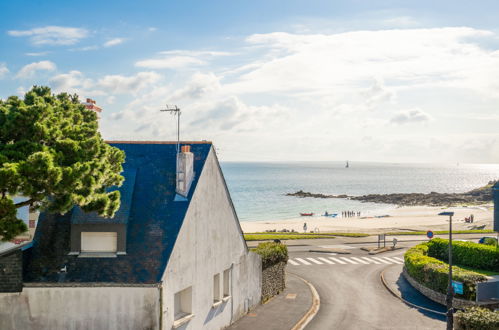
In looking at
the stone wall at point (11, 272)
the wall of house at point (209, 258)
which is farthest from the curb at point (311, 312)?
the stone wall at point (11, 272)

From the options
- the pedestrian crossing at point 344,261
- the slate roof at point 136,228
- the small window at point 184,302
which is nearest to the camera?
the slate roof at point 136,228

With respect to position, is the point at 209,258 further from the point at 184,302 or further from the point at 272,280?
the point at 272,280

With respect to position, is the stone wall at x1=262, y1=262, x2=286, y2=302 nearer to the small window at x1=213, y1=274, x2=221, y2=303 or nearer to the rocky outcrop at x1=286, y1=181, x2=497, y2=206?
the small window at x1=213, y1=274, x2=221, y2=303

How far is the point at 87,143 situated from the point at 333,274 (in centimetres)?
2867

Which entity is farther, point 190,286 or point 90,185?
point 190,286

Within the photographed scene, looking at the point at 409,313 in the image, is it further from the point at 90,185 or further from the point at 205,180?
the point at 90,185

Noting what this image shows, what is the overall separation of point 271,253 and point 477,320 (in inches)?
531

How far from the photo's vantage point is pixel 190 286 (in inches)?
809

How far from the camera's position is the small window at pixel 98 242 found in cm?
1950

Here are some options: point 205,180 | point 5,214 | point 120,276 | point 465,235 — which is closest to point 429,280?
point 205,180

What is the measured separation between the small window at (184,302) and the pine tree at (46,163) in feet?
16.4

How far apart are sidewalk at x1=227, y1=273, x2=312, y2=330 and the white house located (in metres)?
1.63

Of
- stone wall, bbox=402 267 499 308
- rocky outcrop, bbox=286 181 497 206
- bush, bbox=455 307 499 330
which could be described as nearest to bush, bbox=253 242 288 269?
stone wall, bbox=402 267 499 308

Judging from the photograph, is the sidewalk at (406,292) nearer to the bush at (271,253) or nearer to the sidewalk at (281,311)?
the sidewalk at (281,311)
